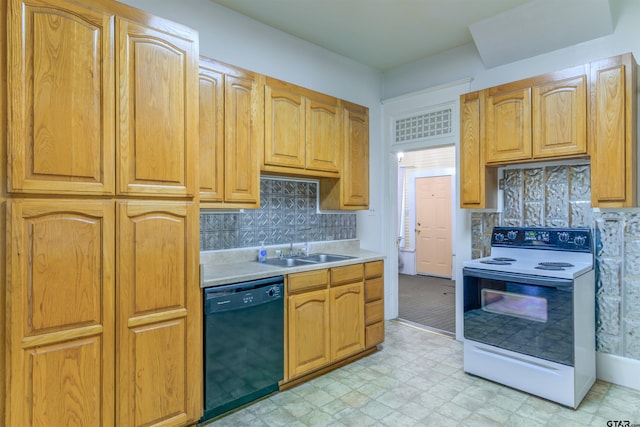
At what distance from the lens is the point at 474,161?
321 centimetres

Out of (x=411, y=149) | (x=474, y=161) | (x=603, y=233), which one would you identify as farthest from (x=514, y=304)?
(x=411, y=149)

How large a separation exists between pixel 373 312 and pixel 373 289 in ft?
0.70

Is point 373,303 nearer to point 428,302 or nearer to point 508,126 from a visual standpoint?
point 508,126

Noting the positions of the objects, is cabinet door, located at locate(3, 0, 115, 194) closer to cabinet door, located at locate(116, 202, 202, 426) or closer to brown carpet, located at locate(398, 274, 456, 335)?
cabinet door, located at locate(116, 202, 202, 426)

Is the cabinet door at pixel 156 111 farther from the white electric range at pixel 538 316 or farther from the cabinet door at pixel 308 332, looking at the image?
the white electric range at pixel 538 316

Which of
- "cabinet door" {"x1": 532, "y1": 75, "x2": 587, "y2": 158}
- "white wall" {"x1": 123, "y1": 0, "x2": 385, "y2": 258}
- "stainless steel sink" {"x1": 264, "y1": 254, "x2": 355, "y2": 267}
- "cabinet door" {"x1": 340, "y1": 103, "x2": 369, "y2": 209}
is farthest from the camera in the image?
"cabinet door" {"x1": 340, "y1": 103, "x2": 369, "y2": 209}

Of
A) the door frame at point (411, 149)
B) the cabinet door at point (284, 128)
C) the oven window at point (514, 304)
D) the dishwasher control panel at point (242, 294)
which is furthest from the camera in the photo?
the door frame at point (411, 149)

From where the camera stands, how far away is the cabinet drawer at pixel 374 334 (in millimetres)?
3266

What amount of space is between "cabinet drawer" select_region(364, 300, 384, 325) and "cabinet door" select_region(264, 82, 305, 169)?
1423mm

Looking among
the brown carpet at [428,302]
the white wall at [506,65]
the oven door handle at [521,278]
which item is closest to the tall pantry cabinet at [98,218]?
the oven door handle at [521,278]

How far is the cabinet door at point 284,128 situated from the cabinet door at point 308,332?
1129 mm

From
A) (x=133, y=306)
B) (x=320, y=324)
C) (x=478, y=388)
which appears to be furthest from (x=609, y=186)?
(x=133, y=306)

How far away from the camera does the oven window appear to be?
8.30ft

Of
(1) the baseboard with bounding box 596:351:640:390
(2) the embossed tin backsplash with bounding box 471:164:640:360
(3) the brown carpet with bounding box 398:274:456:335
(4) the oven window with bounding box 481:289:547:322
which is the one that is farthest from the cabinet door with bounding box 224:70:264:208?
(1) the baseboard with bounding box 596:351:640:390
